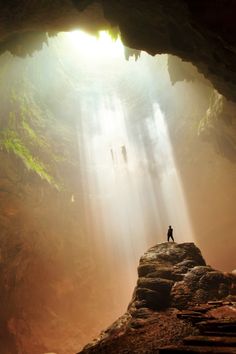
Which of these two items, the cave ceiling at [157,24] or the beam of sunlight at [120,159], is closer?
the cave ceiling at [157,24]

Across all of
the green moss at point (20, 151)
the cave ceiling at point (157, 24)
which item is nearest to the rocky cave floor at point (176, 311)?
the cave ceiling at point (157, 24)

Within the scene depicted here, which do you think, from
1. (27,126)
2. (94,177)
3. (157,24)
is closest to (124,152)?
(94,177)

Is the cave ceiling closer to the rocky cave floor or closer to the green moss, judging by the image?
the rocky cave floor

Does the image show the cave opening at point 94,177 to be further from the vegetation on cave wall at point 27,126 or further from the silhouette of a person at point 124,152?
the silhouette of a person at point 124,152

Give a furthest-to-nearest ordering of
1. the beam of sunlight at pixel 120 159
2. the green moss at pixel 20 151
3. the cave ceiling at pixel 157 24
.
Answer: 1. the beam of sunlight at pixel 120 159
2. the green moss at pixel 20 151
3. the cave ceiling at pixel 157 24

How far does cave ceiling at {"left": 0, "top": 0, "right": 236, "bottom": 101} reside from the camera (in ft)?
29.4

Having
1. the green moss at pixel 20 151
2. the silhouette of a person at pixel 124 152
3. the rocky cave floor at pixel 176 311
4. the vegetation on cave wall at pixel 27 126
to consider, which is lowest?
the rocky cave floor at pixel 176 311

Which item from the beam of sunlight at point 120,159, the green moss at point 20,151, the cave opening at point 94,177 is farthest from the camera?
the beam of sunlight at point 120,159

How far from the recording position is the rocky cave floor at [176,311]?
5120 mm

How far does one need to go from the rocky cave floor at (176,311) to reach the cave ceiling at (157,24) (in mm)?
7429

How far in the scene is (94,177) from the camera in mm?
43812

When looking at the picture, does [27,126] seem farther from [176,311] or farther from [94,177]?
[176,311]

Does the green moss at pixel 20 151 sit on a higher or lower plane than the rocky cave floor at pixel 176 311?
higher

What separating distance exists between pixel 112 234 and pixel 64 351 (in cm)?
2066
